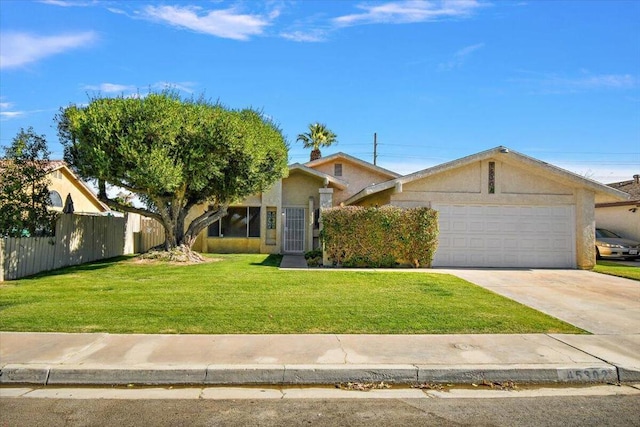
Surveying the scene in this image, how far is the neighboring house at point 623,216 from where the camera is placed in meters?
22.3

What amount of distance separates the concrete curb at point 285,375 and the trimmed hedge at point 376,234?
362 inches

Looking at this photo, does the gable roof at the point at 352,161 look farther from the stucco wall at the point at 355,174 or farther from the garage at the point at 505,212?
the garage at the point at 505,212

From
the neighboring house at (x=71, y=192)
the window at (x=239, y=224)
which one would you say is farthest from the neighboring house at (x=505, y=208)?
the neighboring house at (x=71, y=192)

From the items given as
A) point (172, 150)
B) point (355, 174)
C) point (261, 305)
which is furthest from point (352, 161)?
point (261, 305)

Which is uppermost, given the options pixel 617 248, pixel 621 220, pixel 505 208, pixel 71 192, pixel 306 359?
pixel 71 192

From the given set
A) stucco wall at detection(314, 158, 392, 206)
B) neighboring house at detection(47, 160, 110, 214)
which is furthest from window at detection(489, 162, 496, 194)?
neighboring house at detection(47, 160, 110, 214)

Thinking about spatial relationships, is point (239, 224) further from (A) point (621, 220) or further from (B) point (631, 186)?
(B) point (631, 186)

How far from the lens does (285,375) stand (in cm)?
561

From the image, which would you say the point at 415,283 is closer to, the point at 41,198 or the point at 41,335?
the point at 41,335

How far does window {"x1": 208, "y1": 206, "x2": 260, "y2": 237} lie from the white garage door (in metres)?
9.16

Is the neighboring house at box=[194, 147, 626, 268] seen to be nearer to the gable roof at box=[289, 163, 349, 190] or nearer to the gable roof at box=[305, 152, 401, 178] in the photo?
the gable roof at box=[289, 163, 349, 190]

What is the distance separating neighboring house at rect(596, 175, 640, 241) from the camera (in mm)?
22328

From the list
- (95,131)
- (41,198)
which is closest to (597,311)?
(95,131)

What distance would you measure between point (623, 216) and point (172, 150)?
837 inches
